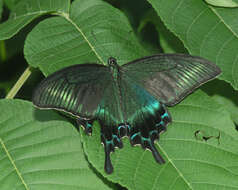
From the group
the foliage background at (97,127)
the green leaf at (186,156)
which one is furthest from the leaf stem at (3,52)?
the green leaf at (186,156)

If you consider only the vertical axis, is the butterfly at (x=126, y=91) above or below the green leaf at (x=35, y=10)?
below

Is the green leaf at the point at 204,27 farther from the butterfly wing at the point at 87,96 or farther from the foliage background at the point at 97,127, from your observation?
the butterfly wing at the point at 87,96

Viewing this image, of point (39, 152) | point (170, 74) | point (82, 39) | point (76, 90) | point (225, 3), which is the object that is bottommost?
point (39, 152)

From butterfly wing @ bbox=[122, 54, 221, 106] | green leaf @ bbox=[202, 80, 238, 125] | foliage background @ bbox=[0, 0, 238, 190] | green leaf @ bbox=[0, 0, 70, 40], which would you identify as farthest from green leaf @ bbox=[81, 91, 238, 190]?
green leaf @ bbox=[0, 0, 70, 40]

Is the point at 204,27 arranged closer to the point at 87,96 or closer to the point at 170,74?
the point at 170,74

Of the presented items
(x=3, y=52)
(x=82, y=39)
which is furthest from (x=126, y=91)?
(x=3, y=52)

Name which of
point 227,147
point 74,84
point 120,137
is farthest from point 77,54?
point 227,147
